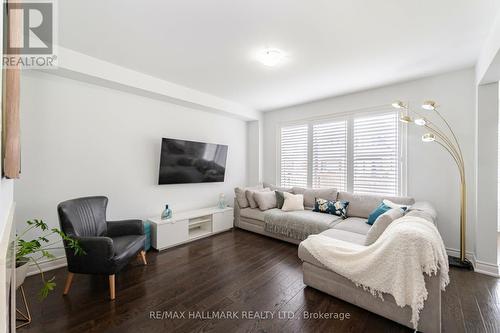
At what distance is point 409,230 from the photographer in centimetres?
167

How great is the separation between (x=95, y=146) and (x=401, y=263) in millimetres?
3704

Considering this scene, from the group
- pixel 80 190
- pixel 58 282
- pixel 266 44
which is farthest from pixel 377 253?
pixel 80 190

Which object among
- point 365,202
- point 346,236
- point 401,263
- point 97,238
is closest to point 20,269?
point 97,238

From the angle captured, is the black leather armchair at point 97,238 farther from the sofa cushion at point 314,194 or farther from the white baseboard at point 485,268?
the white baseboard at point 485,268

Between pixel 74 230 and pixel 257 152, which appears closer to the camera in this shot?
pixel 74 230

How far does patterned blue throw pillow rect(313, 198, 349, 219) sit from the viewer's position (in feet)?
11.8

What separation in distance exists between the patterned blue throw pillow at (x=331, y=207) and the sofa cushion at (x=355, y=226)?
0.22 m

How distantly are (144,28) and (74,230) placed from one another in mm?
2131

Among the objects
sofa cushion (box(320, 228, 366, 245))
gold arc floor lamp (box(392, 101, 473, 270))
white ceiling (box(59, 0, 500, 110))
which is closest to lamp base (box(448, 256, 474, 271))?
gold arc floor lamp (box(392, 101, 473, 270))

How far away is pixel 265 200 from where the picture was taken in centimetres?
411

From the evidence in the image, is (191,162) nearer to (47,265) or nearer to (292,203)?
(292,203)

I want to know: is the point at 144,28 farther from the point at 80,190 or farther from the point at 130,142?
the point at 80,190

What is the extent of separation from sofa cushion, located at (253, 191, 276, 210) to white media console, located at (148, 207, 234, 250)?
2.05 ft

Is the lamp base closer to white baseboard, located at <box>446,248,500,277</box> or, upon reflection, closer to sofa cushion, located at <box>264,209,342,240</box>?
white baseboard, located at <box>446,248,500,277</box>
